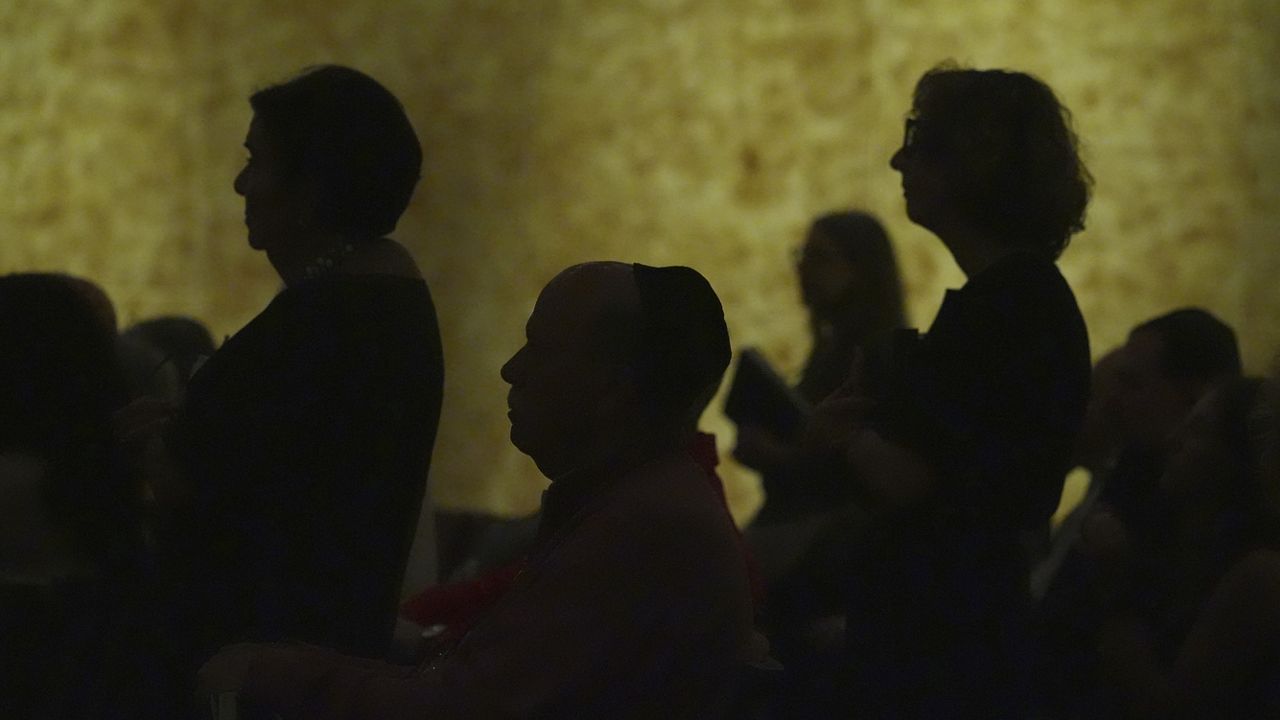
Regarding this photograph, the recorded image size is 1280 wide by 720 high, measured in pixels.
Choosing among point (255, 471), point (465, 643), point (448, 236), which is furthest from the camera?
point (448, 236)

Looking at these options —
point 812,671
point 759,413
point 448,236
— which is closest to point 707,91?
point 448,236

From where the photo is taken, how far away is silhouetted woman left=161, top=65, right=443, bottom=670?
2105 mm

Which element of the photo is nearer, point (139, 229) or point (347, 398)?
point (347, 398)

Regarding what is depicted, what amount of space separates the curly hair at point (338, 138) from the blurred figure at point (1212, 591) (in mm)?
1143

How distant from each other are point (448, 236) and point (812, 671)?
339 cm

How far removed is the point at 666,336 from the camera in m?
1.66

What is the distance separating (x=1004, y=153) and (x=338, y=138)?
0.81m

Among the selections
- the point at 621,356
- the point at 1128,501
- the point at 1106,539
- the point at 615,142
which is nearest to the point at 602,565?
the point at 621,356

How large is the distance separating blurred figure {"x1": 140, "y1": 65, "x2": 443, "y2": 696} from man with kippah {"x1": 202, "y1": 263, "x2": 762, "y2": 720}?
1.47 feet

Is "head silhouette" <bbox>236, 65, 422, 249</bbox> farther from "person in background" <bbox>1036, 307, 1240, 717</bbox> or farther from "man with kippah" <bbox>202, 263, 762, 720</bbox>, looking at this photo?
"person in background" <bbox>1036, 307, 1240, 717</bbox>

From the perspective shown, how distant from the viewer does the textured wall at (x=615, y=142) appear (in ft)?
17.0

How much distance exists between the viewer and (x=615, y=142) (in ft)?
18.2

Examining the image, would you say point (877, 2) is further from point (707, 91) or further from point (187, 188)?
point (187, 188)

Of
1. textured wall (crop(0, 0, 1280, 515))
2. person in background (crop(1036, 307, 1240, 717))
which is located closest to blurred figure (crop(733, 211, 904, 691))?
person in background (crop(1036, 307, 1240, 717))
